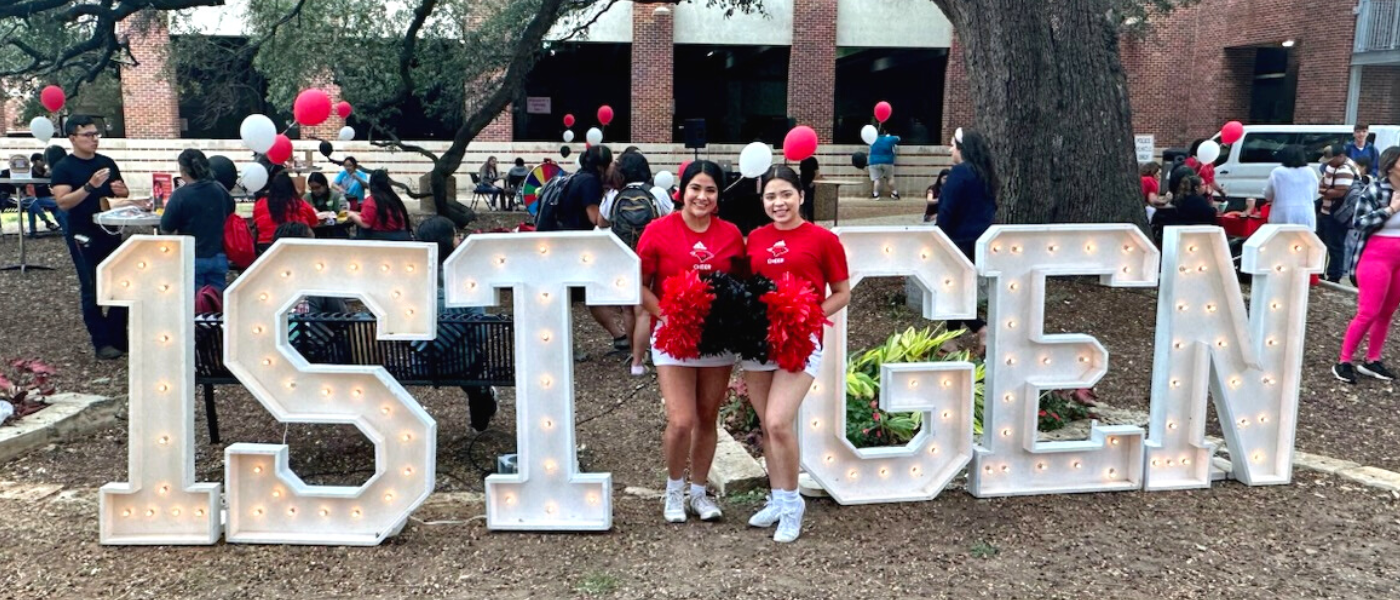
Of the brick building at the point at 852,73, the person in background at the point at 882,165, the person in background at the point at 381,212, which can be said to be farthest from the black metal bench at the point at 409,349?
the person in background at the point at 882,165

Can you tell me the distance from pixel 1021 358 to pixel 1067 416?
1.51 meters

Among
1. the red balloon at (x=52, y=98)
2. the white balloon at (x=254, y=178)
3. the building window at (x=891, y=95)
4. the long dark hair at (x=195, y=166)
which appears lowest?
the white balloon at (x=254, y=178)

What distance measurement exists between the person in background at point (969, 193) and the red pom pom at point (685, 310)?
3151 millimetres

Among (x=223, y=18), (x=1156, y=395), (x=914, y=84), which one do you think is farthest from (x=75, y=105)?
(x=1156, y=395)

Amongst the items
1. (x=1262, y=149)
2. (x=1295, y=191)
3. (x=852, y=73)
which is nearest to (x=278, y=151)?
(x=1295, y=191)

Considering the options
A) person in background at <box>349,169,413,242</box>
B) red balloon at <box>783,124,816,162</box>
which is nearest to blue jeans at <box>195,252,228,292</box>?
person in background at <box>349,169,413,242</box>

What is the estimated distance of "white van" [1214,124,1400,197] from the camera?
18.4 m

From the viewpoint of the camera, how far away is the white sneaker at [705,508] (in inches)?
168

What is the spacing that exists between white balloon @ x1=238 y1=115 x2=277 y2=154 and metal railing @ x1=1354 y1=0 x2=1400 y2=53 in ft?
78.4

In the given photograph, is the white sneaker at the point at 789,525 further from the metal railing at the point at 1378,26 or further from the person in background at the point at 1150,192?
the metal railing at the point at 1378,26

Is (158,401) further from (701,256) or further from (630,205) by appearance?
(630,205)

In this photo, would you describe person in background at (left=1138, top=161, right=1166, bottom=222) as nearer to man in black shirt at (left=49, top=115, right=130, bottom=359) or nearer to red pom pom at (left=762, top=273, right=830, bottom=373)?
red pom pom at (left=762, top=273, right=830, bottom=373)

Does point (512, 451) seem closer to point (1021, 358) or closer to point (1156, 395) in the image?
point (1021, 358)

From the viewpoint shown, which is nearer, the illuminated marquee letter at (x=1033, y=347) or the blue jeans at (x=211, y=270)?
the illuminated marquee letter at (x=1033, y=347)
